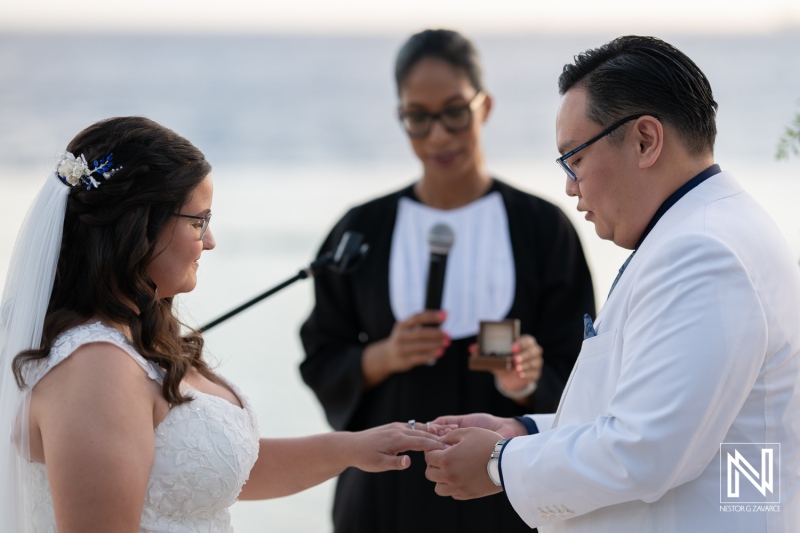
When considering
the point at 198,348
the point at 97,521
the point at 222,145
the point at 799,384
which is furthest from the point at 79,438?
the point at 222,145

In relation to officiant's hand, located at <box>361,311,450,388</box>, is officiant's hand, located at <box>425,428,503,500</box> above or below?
below

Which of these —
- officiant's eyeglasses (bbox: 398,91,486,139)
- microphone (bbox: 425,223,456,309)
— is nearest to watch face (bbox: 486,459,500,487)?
microphone (bbox: 425,223,456,309)

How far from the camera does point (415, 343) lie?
3.71 metres

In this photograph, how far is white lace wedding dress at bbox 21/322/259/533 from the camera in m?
2.44

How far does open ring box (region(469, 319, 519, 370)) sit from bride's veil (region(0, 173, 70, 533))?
1.59 m

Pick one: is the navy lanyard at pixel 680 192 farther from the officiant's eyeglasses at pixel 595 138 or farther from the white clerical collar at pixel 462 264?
the white clerical collar at pixel 462 264

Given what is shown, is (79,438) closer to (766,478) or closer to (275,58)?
(766,478)

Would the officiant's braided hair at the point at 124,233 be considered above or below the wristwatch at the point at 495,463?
above

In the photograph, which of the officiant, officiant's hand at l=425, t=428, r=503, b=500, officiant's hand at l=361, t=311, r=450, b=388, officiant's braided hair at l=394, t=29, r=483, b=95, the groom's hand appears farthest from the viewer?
officiant's braided hair at l=394, t=29, r=483, b=95

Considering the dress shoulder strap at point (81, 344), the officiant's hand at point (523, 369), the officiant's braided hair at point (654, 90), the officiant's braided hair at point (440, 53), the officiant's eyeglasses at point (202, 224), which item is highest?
the officiant's braided hair at point (440, 53)

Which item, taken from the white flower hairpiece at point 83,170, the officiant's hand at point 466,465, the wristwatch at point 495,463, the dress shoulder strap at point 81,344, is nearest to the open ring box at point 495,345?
the officiant's hand at point 466,465

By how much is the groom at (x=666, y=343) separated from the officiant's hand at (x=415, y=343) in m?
1.21

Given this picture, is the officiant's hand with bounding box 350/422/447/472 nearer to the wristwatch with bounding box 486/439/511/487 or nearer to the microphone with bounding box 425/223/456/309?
the wristwatch with bounding box 486/439/511/487

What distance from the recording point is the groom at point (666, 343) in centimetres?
210
